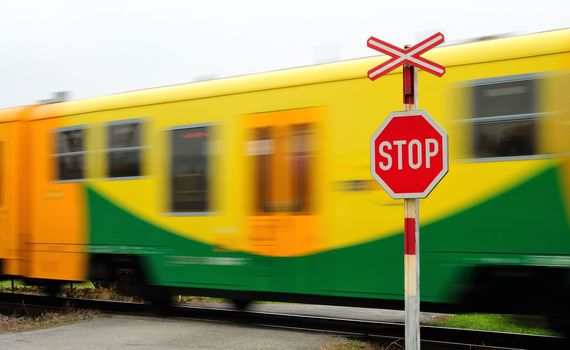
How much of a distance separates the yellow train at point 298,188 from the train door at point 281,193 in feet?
0.06

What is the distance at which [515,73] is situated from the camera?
6.37 metres

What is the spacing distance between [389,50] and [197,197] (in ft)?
13.9

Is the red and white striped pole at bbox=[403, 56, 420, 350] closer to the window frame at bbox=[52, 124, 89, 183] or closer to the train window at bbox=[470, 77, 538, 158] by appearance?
the train window at bbox=[470, 77, 538, 158]

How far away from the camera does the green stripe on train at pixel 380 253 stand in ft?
20.2

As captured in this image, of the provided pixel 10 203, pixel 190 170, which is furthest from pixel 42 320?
pixel 190 170

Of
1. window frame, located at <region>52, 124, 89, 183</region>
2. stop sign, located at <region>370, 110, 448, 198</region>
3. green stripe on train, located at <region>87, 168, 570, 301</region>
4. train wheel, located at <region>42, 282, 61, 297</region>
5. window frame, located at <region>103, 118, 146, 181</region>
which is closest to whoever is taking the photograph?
stop sign, located at <region>370, 110, 448, 198</region>

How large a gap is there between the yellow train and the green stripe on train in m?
0.02

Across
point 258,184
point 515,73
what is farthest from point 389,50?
point 258,184

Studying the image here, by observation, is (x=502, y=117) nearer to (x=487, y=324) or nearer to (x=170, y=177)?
(x=487, y=324)

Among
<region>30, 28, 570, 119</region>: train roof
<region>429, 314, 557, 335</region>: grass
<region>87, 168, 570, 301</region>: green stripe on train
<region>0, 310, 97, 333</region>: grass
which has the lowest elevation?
<region>429, 314, 557, 335</region>: grass

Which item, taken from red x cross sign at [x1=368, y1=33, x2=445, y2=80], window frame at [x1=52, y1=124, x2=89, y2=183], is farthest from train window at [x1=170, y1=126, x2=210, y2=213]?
red x cross sign at [x1=368, y1=33, x2=445, y2=80]

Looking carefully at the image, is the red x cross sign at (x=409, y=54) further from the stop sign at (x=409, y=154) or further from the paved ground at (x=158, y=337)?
the paved ground at (x=158, y=337)

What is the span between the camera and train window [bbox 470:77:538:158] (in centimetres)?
624

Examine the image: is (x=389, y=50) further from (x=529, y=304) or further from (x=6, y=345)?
(x=6, y=345)
